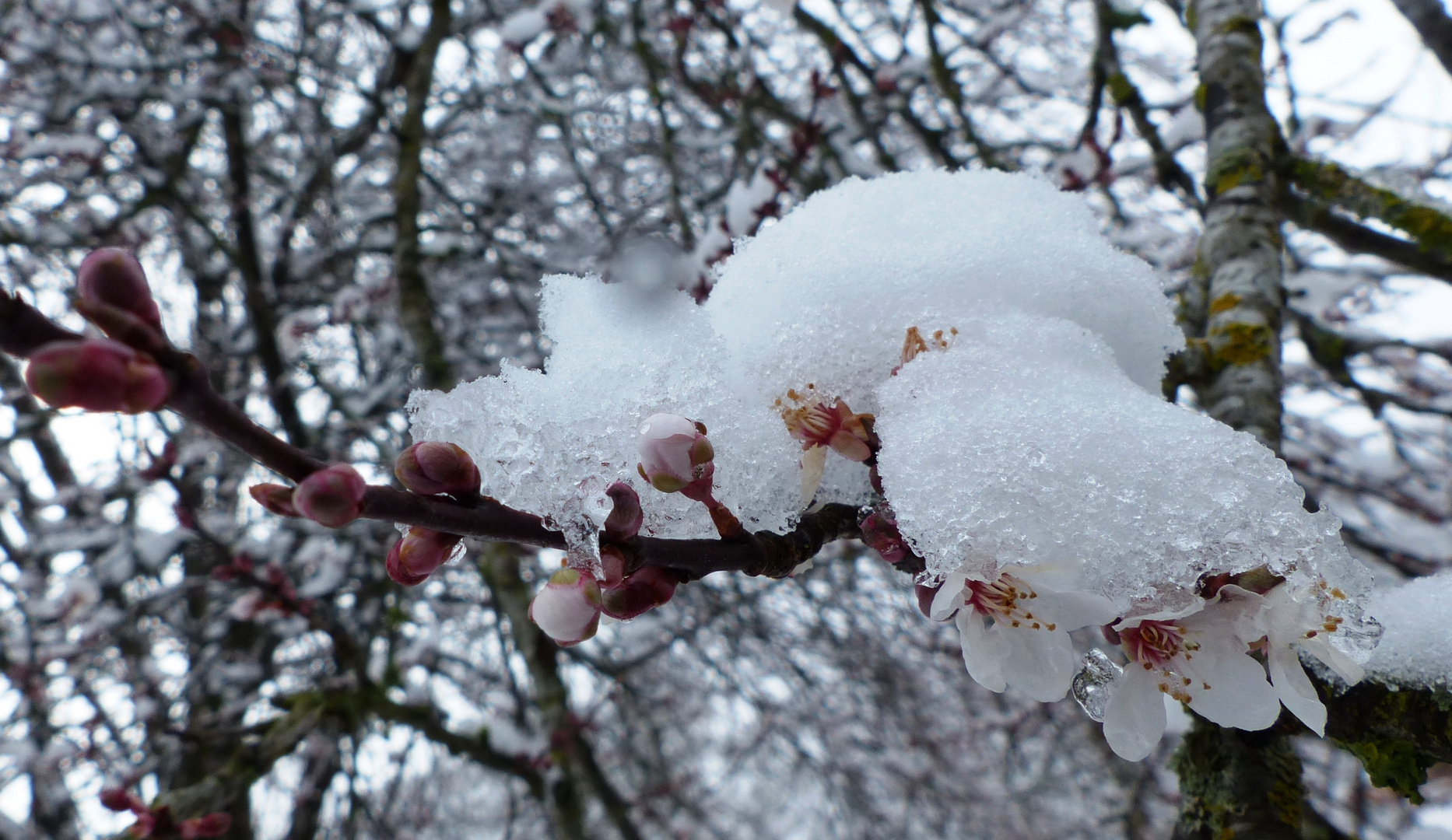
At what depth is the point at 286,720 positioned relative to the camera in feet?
7.93

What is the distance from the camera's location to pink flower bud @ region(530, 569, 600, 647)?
0.68m

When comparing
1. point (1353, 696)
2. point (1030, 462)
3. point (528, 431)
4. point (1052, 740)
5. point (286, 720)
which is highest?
point (528, 431)

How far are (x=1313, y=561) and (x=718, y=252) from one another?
1.75 metres

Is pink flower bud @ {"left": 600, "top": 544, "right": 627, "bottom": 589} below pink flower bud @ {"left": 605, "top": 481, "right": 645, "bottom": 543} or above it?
below

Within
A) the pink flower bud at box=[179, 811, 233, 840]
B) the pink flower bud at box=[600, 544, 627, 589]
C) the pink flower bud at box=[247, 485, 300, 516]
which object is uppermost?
the pink flower bud at box=[247, 485, 300, 516]

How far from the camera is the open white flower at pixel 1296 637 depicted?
0.65 metres

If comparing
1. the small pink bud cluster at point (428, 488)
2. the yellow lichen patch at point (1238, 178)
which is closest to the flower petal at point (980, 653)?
the small pink bud cluster at point (428, 488)

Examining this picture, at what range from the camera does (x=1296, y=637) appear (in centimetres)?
67

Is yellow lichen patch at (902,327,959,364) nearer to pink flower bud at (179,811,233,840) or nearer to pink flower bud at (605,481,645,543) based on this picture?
pink flower bud at (605,481,645,543)

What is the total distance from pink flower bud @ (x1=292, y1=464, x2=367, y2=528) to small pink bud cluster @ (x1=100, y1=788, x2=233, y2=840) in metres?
1.74

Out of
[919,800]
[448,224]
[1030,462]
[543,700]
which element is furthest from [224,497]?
[1030,462]

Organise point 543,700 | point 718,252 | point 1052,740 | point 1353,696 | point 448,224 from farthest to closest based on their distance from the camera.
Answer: point 1052,740, point 448,224, point 543,700, point 718,252, point 1353,696

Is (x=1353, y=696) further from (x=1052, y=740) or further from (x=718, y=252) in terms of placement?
(x=1052, y=740)

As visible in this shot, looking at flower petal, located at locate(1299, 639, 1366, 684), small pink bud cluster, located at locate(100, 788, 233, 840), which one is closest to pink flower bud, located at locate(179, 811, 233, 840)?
small pink bud cluster, located at locate(100, 788, 233, 840)
